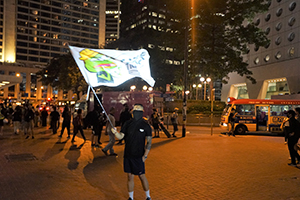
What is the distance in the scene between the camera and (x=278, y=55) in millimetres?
37906

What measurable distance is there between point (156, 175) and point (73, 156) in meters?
3.68

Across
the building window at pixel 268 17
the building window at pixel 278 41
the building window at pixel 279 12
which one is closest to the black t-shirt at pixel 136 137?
the building window at pixel 278 41

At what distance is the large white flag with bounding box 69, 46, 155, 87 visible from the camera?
655 centimetres

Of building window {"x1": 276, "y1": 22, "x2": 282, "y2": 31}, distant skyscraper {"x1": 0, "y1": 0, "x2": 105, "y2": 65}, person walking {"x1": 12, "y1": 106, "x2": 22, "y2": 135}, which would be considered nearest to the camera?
person walking {"x1": 12, "y1": 106, "x2": 22, "y2": 135}

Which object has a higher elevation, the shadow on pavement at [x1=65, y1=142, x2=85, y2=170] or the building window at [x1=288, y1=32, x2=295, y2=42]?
the building window at [x1=288, y1=32, x2=295, y2=42]

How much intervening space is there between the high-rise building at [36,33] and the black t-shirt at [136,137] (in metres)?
87.6

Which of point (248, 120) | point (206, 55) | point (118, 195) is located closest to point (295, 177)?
point (118, 195)

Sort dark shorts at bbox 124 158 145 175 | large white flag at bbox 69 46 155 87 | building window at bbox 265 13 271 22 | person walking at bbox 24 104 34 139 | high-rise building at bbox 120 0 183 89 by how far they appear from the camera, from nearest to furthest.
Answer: dark shorts at bbox 124 158 145 175 < large white flag at bbox 69 46 155 87 < person walking at bbox 24 104 34 139 < high-rise building at bbox 120 0 183 89 < building window at bbox 265 13 271 22

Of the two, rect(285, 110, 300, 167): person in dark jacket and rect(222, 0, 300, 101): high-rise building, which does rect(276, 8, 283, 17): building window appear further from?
rect(285, 110, 300, 167): person in dark jacket

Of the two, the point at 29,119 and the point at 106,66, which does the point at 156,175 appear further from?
the point at 29,119

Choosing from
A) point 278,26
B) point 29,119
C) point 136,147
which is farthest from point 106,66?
point 278,26

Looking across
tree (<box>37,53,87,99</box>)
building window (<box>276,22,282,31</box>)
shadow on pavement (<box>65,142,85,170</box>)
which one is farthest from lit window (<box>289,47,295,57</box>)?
shadow on pavement (<box>65,142,85,170</box>)

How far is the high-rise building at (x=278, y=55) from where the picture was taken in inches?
1374

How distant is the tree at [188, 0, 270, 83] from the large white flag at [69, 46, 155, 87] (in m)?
20.5
